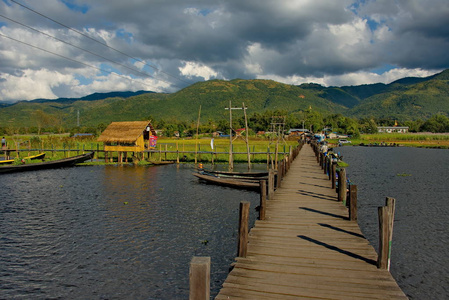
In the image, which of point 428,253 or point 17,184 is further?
point 17,184

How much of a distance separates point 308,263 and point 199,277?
14.4ft

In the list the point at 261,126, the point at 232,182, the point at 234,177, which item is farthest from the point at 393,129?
the point at 232,182

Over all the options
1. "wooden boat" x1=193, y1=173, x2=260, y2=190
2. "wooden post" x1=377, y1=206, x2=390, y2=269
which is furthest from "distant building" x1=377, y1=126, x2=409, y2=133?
"wooden post" x1=377, y1=206, x2=390, y2=269

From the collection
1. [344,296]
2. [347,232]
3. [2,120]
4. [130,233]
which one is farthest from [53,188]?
[2,120]

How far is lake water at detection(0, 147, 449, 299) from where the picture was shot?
38.7ft

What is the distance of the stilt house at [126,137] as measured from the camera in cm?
5031

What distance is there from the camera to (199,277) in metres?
4.57

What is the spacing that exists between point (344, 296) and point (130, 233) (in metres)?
12.8

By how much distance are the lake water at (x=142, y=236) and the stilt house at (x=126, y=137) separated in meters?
18.8

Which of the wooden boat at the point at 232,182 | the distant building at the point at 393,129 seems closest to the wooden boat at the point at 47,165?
the wooden boat at the point at 232,182

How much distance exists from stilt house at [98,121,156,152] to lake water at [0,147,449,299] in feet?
61.6

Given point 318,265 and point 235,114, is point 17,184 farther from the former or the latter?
point 235,114

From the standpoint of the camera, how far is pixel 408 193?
27750 millimetres

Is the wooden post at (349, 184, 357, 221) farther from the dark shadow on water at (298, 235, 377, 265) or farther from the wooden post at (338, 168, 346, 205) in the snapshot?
the wooden post at (338, 168, 346, 205)
